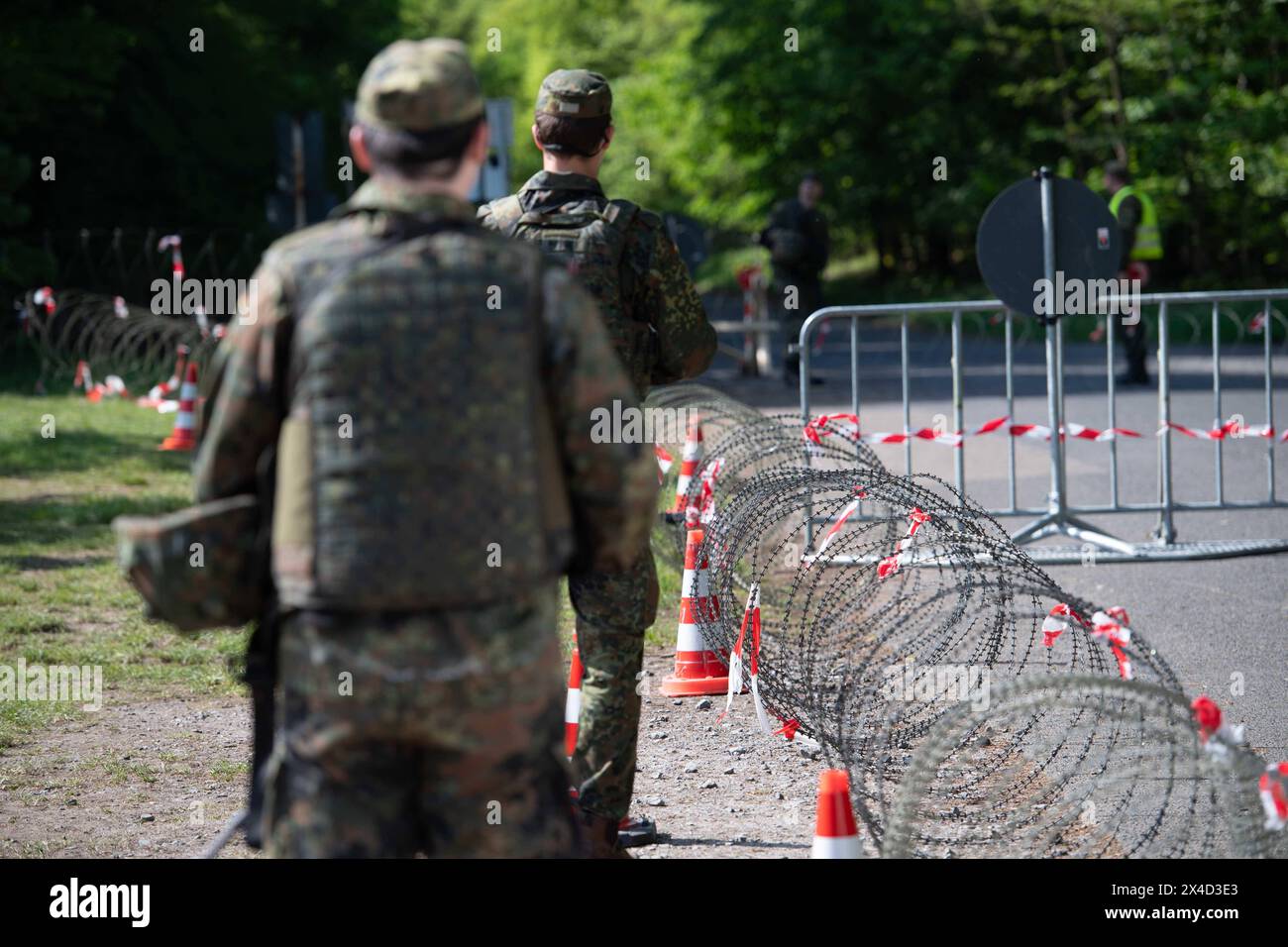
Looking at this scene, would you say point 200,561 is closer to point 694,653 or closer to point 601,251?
point 601,251

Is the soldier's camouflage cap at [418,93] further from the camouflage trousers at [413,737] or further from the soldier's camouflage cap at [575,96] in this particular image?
the soldier's camouflage cap at [575,96]

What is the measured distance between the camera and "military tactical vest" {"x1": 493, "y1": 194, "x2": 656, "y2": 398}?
4801 mm

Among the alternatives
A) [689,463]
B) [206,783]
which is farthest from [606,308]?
[689,463]

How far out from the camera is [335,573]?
294 cm

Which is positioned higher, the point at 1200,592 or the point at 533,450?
the point at 533,450

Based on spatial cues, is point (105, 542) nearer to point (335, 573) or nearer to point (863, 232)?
point (335, 573)

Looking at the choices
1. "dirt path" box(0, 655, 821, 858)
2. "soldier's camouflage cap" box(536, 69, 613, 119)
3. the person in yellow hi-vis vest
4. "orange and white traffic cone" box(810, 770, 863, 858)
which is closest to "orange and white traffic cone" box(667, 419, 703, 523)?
"dirt path" box(0, 655, 821, 858)

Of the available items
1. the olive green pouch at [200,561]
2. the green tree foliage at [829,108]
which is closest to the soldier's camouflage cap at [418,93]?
the olive green pouch at [200,561]

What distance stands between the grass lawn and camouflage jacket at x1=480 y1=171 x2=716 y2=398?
150 centimetres

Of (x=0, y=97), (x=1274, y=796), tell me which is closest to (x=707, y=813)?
(x=1274, y=796)

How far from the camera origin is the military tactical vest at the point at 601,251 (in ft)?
15.8

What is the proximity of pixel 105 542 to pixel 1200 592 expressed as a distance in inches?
262

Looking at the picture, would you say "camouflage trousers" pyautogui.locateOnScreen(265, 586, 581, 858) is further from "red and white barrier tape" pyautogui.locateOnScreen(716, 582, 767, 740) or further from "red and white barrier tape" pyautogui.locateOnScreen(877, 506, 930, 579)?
"red and white barrier tape" pyautogui.locateOnScreen(716, 582, 767, 740)

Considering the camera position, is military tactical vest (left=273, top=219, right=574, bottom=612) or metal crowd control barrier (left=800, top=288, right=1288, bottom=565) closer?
military tactical vest (left=273, top=219, right=574, bottom=612)
